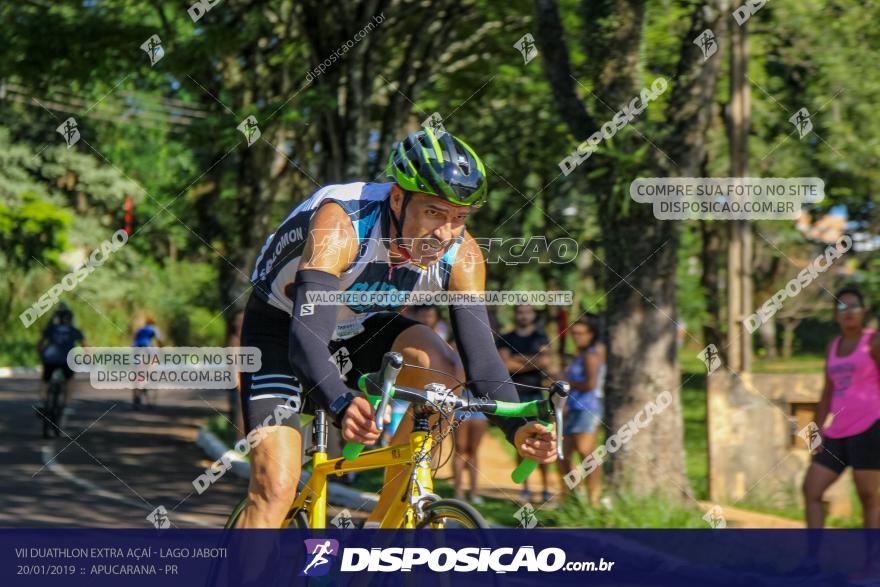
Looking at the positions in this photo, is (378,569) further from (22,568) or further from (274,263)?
(22,568)

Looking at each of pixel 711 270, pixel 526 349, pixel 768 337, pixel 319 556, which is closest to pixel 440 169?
pixel 319 556

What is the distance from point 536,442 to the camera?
4.02m

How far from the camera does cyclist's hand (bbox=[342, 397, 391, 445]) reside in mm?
3707

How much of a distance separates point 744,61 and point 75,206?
32430 millimetres

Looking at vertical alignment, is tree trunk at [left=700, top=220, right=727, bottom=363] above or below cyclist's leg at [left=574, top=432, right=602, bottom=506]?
above

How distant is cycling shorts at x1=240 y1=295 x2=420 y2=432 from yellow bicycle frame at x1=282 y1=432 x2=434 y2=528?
0.22m

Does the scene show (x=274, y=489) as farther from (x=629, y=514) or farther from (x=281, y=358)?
(x=629, y=514)

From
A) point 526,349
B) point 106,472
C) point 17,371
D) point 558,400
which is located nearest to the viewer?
point 558,400

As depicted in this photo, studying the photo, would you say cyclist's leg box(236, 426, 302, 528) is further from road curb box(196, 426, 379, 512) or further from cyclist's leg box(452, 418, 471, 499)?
cyclist's leg box(452, 418, 471, 499)

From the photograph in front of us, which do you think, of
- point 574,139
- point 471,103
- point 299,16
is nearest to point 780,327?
point 471,103

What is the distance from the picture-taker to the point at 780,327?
33.6 meters

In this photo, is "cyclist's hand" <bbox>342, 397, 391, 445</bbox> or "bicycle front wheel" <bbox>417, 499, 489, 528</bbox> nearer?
"cyclist's hand" <bbox>342, 397, 391, 445</bbox>

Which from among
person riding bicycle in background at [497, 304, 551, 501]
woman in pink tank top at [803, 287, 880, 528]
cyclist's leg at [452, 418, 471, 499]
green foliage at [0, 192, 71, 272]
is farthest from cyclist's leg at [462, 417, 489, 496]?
green foliage at [0, 192, 71, 272]

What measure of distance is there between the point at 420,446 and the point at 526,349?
19.4 feet
